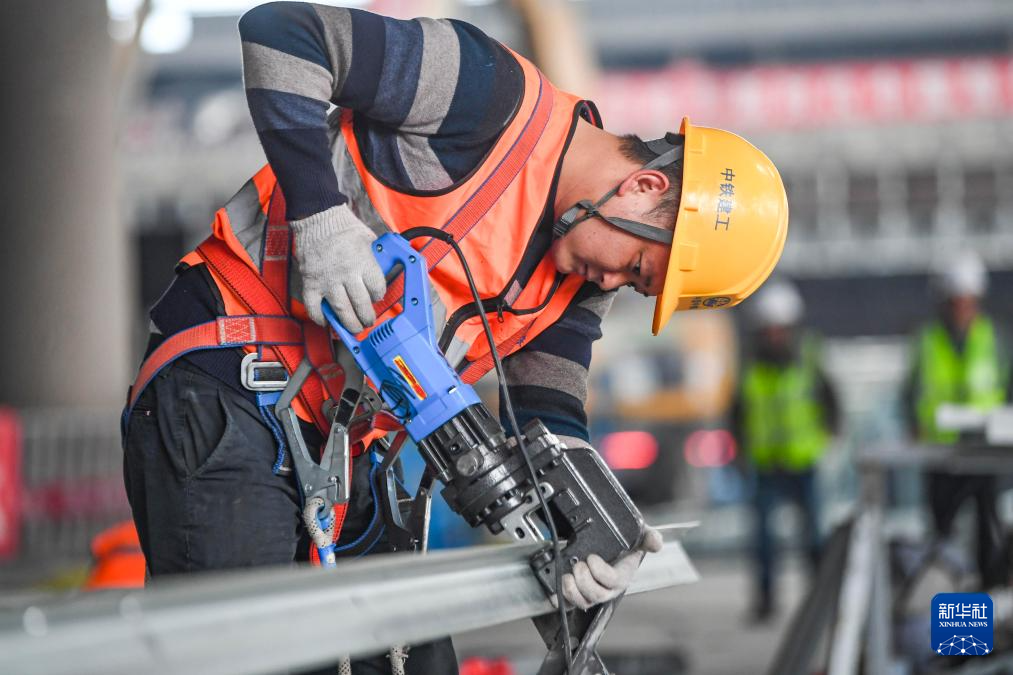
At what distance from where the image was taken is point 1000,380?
259 inches

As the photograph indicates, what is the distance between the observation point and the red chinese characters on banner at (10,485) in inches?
335

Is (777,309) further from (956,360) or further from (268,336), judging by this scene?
(268,336)

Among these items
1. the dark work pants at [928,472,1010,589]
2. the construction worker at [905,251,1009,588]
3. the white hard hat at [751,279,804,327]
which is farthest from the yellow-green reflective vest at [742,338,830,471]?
the dark work pants at [928,472,1010,589]

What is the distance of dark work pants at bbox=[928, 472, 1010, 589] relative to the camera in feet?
14.8

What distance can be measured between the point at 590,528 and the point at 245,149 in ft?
47.3

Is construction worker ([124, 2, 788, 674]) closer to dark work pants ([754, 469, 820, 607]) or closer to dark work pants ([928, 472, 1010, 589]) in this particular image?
dark work pants ([928, 472, 1010, 589])

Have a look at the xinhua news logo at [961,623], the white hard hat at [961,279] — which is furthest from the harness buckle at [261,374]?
the white hard hat at [961,279]

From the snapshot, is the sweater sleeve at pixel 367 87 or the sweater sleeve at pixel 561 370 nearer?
the sweater sleeve at pixel 367 87

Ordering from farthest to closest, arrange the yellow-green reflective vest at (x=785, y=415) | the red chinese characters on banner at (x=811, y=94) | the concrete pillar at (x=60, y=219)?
1. the red chinese characters on banner at (x=811, y=94)
2. the concrete pillar at (x=60, y=219)
3. the yellow-green reflective vest at (x=785, y=415)

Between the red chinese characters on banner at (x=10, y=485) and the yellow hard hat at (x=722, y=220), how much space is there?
7.57 metres

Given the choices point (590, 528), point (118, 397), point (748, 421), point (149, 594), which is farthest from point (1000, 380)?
point (118, 397)

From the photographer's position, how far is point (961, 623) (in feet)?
9.24

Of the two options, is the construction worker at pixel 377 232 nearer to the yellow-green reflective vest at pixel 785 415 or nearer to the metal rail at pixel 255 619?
the metal rail at pixel 255 619

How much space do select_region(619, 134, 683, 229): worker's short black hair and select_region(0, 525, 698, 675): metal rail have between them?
782 mm
